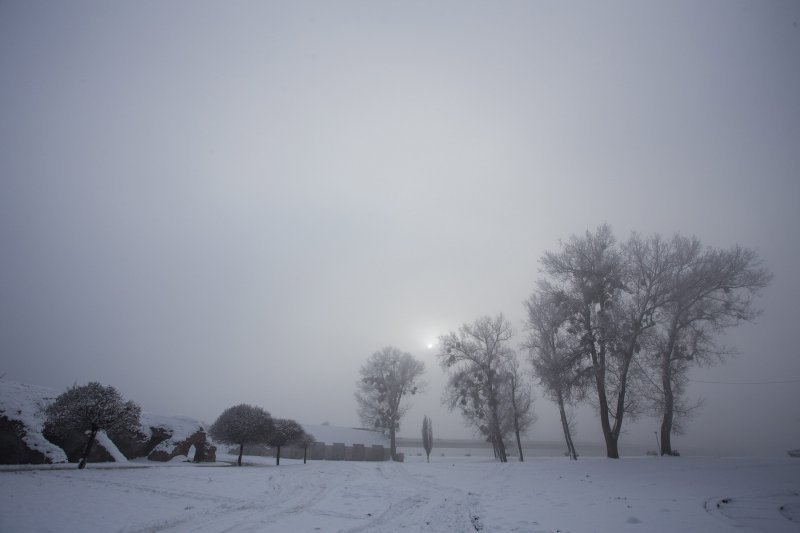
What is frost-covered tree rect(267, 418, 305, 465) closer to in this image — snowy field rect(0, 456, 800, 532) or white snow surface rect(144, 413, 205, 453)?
white snow surface rect(144, 413, 205, 453)

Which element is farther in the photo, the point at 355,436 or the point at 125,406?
the point at 355,436

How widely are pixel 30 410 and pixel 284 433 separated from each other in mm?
17398

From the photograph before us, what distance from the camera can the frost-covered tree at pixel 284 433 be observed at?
3219 cm

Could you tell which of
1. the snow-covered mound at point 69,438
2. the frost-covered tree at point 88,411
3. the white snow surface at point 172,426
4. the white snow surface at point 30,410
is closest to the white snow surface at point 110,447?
the snow-covered mound at point 69,438

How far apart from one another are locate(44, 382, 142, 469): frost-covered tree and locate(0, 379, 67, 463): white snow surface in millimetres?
796

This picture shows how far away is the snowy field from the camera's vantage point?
25.6 feet

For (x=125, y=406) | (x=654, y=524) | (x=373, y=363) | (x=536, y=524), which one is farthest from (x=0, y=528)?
(x=373, y=363)

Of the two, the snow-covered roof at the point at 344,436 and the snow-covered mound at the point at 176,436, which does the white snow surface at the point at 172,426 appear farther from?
the snow-covered roof at the point at 344,436

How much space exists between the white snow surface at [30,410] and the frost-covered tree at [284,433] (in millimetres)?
14544

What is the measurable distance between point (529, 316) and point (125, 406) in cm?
2802

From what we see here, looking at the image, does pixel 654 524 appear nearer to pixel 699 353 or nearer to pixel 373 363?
pixel 699 353

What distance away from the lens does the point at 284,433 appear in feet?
107

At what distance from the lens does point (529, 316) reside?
91.8ft

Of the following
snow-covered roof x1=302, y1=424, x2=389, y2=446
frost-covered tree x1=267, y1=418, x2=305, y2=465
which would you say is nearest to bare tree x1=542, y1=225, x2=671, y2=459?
frost-covered tree x1=267, y1=418, x2=305, y2=465
